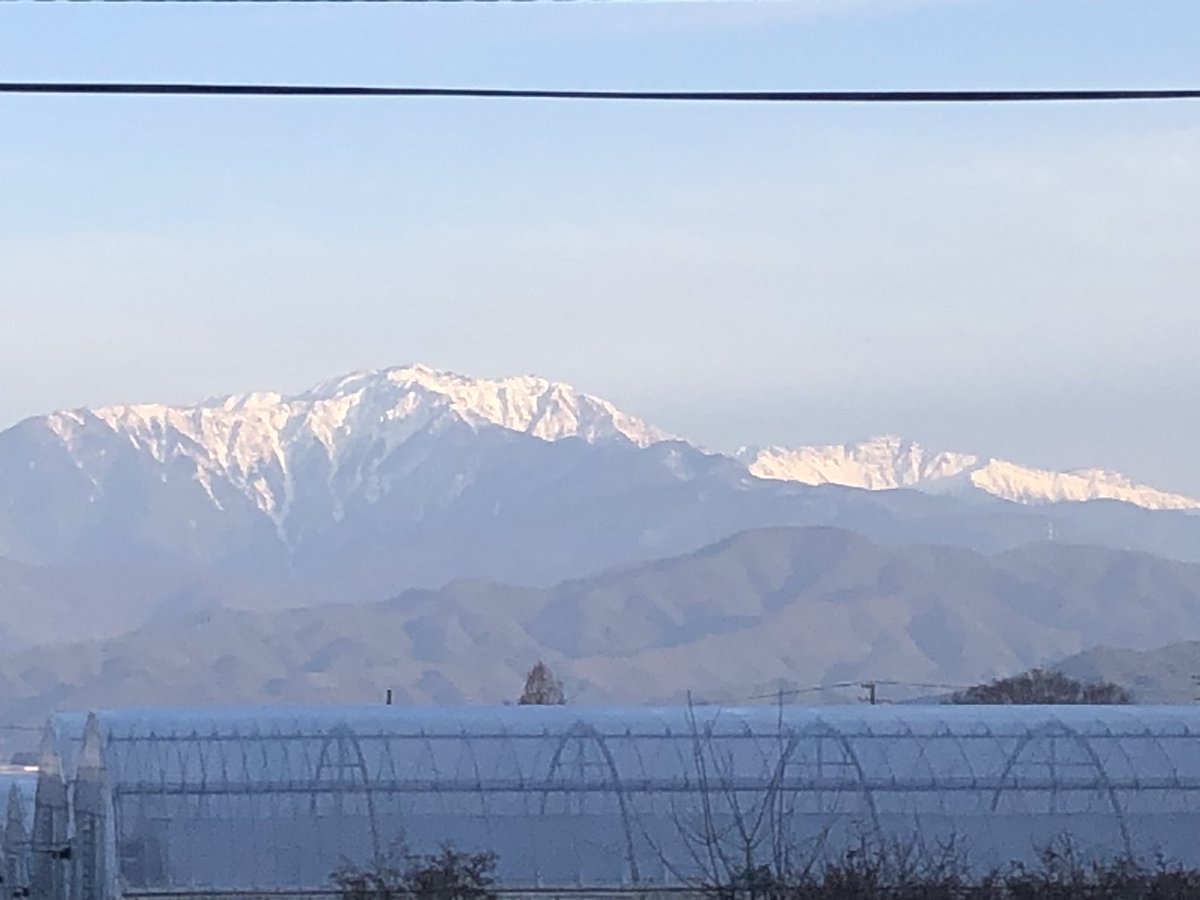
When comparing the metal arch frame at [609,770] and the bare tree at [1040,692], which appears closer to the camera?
the metal arch frame at [609,770]

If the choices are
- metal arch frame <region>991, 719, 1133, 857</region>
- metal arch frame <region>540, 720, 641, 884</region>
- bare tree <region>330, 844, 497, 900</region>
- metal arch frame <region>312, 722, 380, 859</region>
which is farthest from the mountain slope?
bare tree <region>330, 844, 497, 900</region>

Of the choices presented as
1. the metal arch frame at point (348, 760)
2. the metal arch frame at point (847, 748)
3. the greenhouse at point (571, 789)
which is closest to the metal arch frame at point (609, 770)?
the greenhouse at point (571, 789)

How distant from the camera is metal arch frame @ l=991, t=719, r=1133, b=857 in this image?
1041 inches

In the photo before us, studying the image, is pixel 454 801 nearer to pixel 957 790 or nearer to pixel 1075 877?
pixel 957 790

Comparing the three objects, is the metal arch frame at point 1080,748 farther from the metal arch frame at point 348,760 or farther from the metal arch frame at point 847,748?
the metal arch frame at point 348,760

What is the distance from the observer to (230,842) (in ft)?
81.6

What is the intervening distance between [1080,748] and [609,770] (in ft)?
19.0

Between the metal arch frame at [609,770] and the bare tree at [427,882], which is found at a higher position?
the metal arch frame at [609,770]

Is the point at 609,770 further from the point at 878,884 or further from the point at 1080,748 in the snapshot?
the point at 878,884

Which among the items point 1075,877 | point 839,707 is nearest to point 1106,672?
point 839,707

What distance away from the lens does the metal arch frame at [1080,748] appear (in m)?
26.5

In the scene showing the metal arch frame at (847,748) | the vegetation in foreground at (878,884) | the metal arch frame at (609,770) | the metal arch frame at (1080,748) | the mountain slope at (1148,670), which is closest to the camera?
the vegetation in foreground at (878,884)

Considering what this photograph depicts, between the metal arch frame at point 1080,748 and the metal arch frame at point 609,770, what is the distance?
168 inches

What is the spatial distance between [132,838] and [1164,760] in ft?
39.8
